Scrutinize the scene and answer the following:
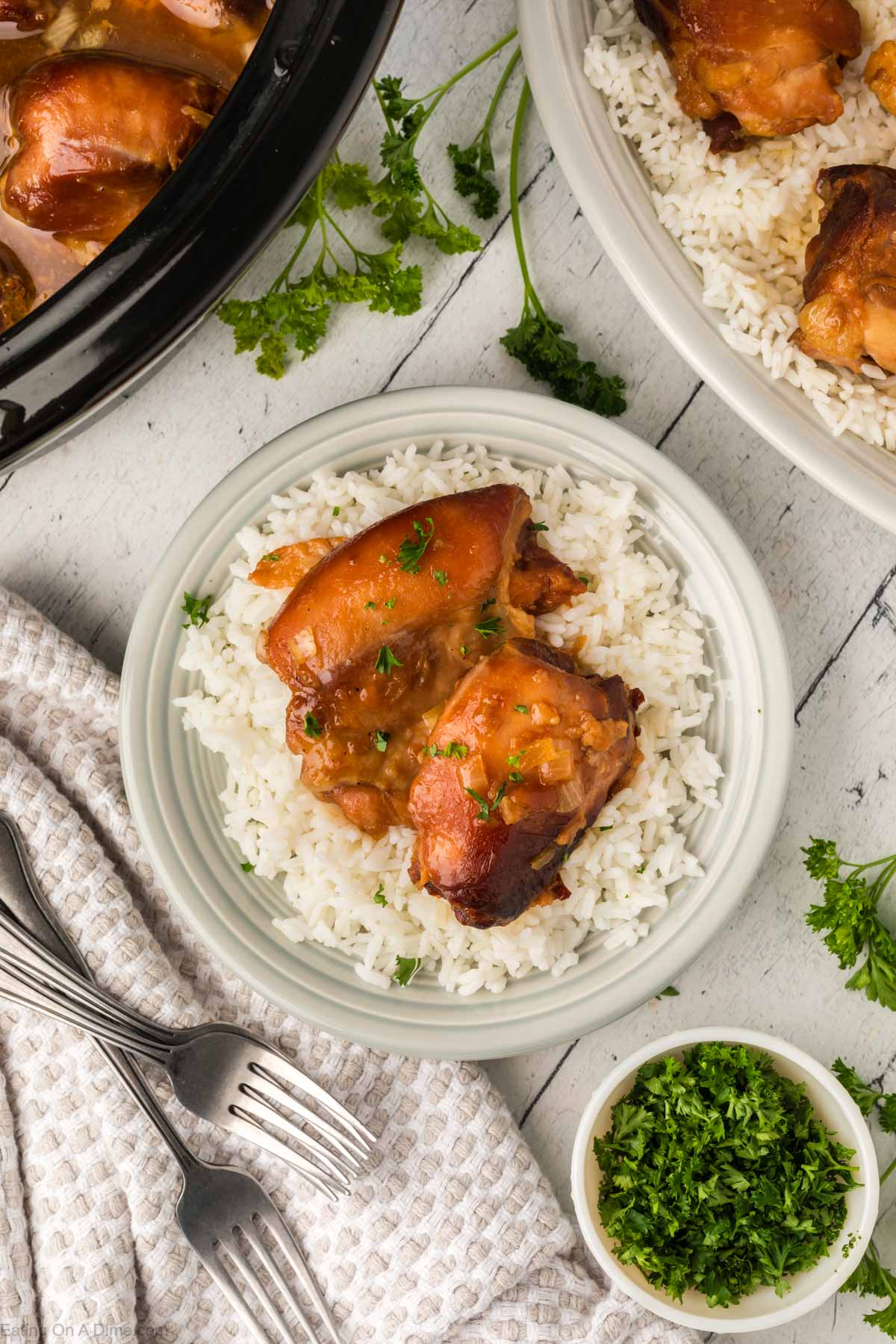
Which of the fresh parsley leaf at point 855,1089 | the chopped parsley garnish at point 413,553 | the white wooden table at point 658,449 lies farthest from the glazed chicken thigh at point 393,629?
the fresh parsley leaf at point 855,1089

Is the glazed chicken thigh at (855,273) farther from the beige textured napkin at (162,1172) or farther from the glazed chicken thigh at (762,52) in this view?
the beige textured napkin at (162,1172)

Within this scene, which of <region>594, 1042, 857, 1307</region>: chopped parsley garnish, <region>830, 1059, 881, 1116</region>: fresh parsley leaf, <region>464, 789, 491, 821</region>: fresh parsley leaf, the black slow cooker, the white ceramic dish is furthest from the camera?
<region>830, 1059, 881, 1116</region>: fresh parsley leaf

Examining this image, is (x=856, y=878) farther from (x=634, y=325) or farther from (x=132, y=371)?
(x=132, y=371)

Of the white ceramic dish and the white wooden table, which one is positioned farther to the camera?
the white wooden table

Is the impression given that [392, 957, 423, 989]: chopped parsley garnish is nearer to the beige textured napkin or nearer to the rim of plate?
the rim of plate

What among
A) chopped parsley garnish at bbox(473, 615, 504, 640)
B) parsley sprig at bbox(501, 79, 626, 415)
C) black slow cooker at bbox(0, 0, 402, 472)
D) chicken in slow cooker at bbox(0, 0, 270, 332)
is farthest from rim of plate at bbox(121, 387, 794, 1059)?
black slow cooker at bbox(0, 0, 402, 472)

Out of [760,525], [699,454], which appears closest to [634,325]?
[699,454]
